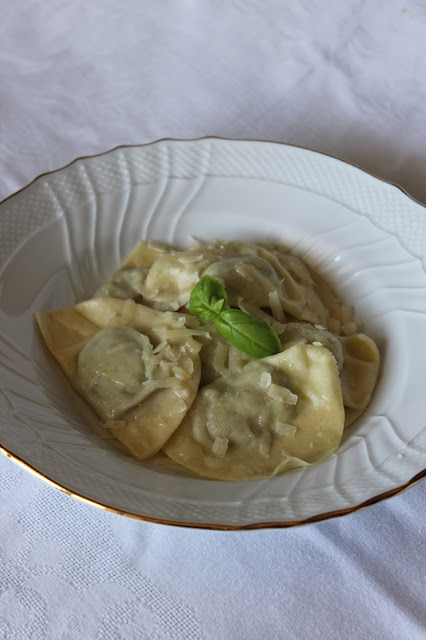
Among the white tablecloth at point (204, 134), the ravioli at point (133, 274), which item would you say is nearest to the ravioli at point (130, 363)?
the ravioli at point (133, 274)

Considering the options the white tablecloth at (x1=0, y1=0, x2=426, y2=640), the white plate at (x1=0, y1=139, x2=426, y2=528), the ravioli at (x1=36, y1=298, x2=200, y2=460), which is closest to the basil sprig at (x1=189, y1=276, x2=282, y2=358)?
the ravioli at (x1=36, y1=298, x2=200, y2=460)

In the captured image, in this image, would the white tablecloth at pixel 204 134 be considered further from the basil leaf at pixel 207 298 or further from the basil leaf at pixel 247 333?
the basil leaf at pixel 207 298

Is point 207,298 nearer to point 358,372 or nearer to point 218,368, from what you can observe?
point 218,368

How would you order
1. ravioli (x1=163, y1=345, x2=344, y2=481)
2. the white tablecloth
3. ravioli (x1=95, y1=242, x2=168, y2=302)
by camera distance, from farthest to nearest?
ravioli (x1=95, y1=242, x2=168, y2=302)
ravioli (x1=163, y1=345, x2=344, y2=481)
the white tablecloth

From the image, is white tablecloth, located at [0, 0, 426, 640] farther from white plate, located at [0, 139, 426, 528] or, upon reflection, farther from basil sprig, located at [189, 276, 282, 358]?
basil sprig, located at [189, 276, 282, 358]

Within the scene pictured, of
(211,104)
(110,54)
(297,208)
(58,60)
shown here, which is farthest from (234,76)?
(297,208)

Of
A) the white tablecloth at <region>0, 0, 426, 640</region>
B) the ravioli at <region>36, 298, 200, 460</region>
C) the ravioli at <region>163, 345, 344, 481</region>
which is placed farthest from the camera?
the ravioli at <region>36, 298, 200, 460</region>

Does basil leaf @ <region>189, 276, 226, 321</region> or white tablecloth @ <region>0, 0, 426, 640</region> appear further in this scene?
basil leaf @ <region>189, 276, 226, 321</region>
